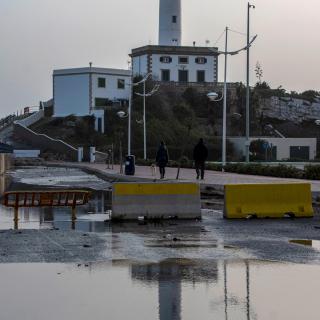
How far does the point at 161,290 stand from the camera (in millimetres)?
8664

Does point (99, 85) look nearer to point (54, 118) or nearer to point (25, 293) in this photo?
point (54, 118)

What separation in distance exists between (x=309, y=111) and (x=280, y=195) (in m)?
101

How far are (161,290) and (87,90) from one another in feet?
284

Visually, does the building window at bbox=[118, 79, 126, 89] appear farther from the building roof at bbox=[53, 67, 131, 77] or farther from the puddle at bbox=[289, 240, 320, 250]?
the puddle at bbox=[289, 240, 320, 250]

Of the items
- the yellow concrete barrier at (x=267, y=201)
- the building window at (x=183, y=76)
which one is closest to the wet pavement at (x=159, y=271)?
the yellow concrete barrier at (x=267, y=201)

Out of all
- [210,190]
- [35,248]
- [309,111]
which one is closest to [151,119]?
[309,111]

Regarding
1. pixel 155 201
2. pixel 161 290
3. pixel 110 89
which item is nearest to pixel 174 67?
pixel 110 89

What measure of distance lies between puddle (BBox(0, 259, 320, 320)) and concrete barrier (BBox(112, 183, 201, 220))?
6.45m

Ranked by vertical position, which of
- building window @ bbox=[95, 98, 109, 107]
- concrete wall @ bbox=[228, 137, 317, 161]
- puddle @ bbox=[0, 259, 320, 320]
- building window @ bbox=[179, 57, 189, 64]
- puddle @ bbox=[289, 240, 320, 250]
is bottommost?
puddle @ bbox=[0, 259, 320, 320]

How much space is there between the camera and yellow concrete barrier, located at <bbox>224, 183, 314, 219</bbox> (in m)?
17.9

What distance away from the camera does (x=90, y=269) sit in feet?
33.1

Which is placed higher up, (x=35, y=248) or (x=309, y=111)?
(x=309, y=111)

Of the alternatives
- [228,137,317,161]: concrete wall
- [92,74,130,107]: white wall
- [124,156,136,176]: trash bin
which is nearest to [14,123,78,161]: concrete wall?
[92,74,130,107]: white wall

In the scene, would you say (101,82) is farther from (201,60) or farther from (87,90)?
(201,60)
